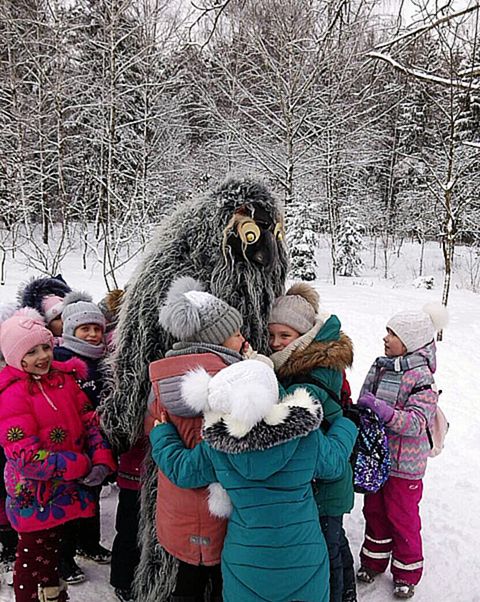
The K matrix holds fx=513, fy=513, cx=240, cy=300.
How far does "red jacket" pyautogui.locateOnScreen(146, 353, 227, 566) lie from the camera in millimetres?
1905

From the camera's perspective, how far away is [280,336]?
239 cm

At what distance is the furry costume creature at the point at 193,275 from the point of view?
2.23m

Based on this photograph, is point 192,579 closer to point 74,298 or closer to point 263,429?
point 263,429

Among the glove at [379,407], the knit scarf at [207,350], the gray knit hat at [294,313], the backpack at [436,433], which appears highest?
the gray knit hat at [294,313]

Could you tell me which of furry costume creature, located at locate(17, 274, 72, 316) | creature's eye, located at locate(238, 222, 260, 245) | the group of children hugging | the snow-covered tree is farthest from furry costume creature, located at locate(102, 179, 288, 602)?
the snow-covered tree

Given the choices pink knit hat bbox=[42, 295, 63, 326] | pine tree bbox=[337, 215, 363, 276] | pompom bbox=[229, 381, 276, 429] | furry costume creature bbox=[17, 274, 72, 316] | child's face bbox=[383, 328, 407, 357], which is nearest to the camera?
pompom bbox=[229, 381, 276, 429]

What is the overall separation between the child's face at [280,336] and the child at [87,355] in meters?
1.01

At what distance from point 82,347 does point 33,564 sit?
1.10 metres

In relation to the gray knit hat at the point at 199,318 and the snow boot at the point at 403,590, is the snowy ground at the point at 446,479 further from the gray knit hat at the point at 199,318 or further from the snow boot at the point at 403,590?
the gray knit hat at the point at 199,318

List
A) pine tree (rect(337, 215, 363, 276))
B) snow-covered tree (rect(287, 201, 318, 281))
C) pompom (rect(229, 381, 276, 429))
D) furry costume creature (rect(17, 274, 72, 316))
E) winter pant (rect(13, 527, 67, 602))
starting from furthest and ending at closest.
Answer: pine tree (rect(337, 215, 363, 276))
snow-covered tree (rect(287, 201, 318, 281))
furry costume creature (rect(17, 274, 72, 316))
winter pant (rect(13, 527, 67, 602))
pompom (rect(229, 381, 276, 429))

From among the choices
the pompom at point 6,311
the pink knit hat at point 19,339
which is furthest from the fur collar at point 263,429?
the pompom at point 6,311

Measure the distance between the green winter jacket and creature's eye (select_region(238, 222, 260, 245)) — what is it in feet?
1.60

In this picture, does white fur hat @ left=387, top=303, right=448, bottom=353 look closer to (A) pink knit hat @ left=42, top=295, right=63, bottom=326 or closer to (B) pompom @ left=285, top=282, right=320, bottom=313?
(B) pompom @ left=285, top=282, right=320, bottom=313

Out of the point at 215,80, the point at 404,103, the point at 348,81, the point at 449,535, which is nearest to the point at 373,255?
the point at 404,103
